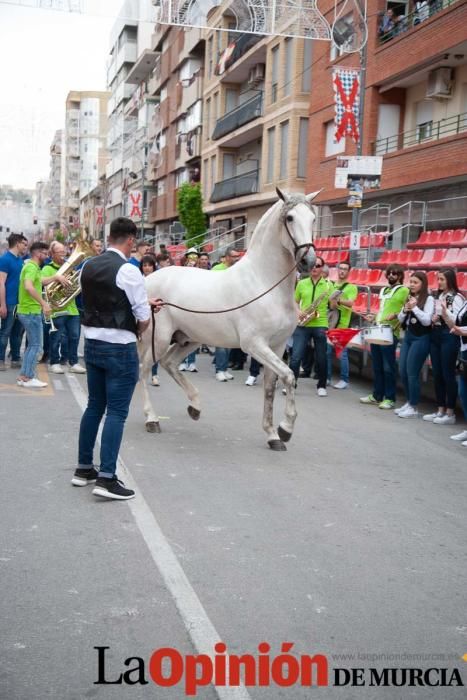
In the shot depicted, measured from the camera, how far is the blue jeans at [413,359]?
997 cm

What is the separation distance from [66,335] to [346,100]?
11190 millimetres

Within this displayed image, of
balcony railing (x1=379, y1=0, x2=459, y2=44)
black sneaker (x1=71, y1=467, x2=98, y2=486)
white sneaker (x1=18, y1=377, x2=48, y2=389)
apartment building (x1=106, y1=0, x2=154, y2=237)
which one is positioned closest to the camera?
black sneaker (x1=71, y1=467, x2=98, y2=486)

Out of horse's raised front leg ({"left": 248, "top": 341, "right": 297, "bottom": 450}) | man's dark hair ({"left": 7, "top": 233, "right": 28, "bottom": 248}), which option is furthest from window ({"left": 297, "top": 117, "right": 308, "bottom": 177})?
horse's raised front leg ({"left": 248, "top": 341, "right": 297, "bottom": 450})

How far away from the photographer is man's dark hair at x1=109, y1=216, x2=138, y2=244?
5.79 metres

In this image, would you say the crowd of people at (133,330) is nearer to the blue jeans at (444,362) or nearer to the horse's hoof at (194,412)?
the blue jeans at (444,362)

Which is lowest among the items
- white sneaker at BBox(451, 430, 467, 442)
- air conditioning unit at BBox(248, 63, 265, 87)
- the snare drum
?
white sneaker at BBox(451, 430, 467, 442)

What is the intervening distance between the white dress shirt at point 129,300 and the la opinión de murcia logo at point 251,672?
109 inches

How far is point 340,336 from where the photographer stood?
11992 millimetres

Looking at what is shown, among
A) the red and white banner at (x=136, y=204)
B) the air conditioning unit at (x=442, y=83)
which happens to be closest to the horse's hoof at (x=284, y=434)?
the air conditioning unit at (x=442, y=83)

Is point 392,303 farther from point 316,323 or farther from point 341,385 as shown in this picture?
point 341,385

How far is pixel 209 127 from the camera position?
44.2 meters

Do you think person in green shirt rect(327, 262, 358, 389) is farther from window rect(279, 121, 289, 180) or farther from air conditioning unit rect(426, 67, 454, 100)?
window rect(279, 121, 289, 180)

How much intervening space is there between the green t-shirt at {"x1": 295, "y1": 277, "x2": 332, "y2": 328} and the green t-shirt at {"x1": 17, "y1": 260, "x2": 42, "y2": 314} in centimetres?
418

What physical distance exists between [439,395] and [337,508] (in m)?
4.76
